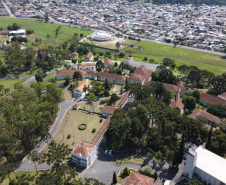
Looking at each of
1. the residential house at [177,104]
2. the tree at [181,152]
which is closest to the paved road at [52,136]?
the tree at [181,152]

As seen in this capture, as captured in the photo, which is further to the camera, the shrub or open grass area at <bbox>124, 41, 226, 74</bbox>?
open grass area at <bbox>124, 41, 226, 74</bbox>

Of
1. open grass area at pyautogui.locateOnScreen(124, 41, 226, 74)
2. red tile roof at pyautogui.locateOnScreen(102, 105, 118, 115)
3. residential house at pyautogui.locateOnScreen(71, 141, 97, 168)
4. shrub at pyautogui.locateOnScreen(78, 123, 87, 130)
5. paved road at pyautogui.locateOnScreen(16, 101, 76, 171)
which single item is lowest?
paved road at pyautogui.locateOnScreen(16, 101, 76, 171)

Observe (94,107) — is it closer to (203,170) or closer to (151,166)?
(151,166)

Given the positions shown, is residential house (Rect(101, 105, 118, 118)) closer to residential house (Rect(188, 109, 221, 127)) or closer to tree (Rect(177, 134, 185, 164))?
residential house (Rect(188, 109, 221, 127))

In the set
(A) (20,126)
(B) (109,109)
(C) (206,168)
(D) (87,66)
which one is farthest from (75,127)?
(D) (87,66)

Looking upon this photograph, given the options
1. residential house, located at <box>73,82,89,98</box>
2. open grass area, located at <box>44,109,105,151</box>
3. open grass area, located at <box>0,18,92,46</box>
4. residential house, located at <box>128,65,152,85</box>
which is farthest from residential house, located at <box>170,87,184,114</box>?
open grass area, located at <box>0,18,92,46</box>

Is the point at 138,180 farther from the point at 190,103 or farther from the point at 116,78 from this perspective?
the point at 116,78
